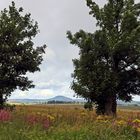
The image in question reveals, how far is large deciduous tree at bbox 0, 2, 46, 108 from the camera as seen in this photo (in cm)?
3959

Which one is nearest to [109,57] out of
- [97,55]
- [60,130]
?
[97,55]

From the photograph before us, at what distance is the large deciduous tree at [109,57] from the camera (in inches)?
1438

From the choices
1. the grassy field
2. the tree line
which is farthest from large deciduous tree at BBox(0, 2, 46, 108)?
the grassy field

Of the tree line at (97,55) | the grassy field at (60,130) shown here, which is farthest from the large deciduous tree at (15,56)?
the grassy field at (60,130)

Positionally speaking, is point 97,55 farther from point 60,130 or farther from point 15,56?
point 60,130

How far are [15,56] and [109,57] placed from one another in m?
7.81

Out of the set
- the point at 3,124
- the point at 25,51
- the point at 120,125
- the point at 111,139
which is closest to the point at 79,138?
the point at 111,139

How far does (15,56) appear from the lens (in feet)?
131

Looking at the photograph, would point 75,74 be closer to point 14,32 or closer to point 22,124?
point 14,32

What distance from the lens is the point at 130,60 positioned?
37.8 metres

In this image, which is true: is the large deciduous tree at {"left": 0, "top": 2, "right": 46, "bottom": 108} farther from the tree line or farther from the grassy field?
the grassy field

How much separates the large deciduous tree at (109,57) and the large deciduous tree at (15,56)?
3770 millimetres

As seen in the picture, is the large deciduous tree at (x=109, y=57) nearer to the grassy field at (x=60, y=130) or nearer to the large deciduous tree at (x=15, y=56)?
the large deciduous tree at (x=15, y=56)

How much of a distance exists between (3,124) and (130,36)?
1996 cm
